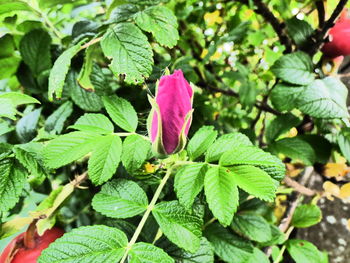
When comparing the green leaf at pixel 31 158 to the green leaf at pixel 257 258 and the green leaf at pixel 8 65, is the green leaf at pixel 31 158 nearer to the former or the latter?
the green leaf at pixel 8 65

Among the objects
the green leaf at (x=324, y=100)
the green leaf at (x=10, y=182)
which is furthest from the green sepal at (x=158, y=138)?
the green leaf at (x=324, y=100)

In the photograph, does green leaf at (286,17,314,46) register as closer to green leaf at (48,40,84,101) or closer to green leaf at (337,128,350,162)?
green leaf at (337,128,350,162)

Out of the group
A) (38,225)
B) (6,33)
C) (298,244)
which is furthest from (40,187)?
(298,244)

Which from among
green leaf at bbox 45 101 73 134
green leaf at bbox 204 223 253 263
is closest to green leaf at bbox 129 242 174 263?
green leaf at bbox 204 223 253 263

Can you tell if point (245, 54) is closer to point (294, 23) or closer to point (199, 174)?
point (294, 23)

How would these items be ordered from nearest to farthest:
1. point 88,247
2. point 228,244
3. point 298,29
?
point 88,247 → point 228,244 → point 298,29

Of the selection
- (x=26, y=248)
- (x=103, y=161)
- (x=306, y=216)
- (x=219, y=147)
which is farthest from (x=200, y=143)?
(x=306, y=216)

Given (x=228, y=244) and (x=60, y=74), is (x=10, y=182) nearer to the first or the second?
(x=60, y=74)
